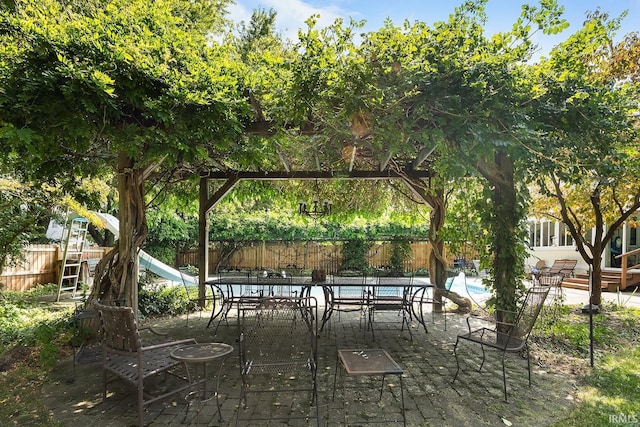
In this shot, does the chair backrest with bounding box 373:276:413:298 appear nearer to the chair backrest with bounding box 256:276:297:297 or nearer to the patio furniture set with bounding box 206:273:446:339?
the patio furniture set with bounding box 206:273:446:339

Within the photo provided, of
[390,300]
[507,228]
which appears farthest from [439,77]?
[390,300]

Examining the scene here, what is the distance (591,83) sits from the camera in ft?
12.7

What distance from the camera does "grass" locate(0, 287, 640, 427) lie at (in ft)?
10.2

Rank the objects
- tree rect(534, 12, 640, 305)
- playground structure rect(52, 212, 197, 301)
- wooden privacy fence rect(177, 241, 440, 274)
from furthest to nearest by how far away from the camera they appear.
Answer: wooden privacy fence rect(177, 241, 440, 274) < playground structure rect(52, 212, 197, 301) < tree rect(534, 12, 640, 305)

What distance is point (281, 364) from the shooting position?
3.03 metres

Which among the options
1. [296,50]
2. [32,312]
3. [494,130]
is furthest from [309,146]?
[32,312]

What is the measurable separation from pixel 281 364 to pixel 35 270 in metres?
10.1

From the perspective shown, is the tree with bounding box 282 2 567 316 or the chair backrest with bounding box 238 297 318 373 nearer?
the chair backrest with bounding box 238 297 318 373

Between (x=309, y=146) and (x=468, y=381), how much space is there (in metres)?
3.44

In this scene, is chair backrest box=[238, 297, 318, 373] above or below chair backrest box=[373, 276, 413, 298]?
below

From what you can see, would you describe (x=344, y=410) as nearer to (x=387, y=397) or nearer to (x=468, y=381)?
(x=387, y=397)

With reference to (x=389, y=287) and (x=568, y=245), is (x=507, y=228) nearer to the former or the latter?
(x=389, y=287)

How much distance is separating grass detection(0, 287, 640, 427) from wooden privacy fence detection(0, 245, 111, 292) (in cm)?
272

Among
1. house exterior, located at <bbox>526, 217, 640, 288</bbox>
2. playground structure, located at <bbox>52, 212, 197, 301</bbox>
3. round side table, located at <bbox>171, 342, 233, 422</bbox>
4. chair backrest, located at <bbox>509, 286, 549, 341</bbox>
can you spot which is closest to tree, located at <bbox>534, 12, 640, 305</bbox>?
chair backrest, located at <bbox>509, 286, 549, 341</bbox>
